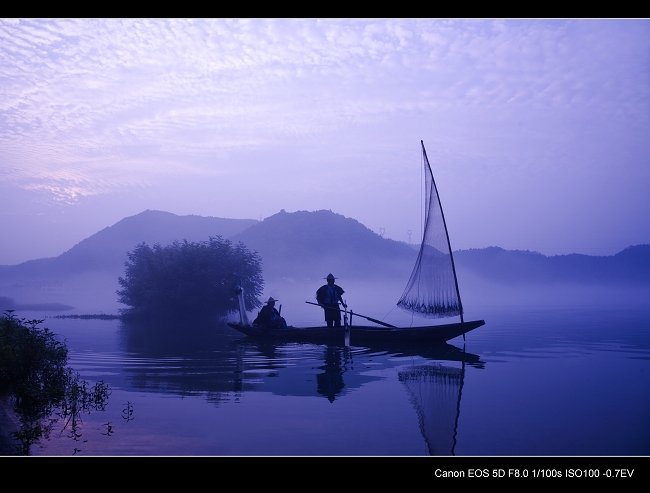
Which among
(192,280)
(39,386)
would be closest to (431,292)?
(39,386)

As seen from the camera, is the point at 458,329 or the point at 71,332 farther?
the point at 71,332

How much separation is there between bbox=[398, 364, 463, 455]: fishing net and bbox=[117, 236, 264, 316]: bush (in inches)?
1259

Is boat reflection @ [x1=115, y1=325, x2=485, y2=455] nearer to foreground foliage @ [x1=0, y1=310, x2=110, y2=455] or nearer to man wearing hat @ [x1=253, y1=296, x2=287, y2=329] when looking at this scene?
man wearing hat @ [x1=253, y1=296, x2=287, y2=329]

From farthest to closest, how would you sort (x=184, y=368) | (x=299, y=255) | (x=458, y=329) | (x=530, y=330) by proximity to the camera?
(x=299, y=255)
(x=530, y=330)
(x=458, y=329)
(x=184, y=368)

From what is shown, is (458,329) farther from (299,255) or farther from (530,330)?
(299,255)

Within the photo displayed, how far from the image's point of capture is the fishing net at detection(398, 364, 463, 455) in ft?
32.4

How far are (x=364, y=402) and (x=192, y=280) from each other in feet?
126

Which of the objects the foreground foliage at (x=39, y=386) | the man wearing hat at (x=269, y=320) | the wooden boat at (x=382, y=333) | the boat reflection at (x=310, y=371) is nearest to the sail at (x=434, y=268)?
the wooden boat at (x=382, y=333)

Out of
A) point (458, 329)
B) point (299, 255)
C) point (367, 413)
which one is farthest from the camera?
point (299, 255)

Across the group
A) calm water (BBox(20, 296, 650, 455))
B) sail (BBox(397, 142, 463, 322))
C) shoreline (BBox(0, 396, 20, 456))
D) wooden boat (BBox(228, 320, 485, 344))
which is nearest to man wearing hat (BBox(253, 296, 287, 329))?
wooden boat (BBox(228, 320, 485, 344))

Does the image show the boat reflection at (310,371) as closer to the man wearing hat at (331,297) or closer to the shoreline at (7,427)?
the man wearing hat at (331,297)
